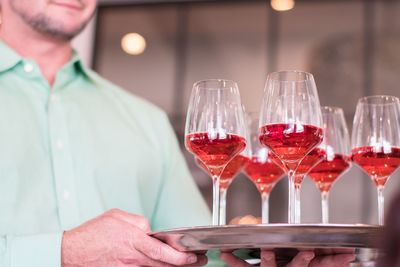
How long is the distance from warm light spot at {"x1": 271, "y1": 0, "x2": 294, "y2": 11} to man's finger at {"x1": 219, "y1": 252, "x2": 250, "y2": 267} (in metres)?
4.12

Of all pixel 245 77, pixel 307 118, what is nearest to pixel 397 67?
pixel 245 77

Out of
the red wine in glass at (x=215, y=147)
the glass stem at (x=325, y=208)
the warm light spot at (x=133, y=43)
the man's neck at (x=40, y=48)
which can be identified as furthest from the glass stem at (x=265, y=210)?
the warm light spot at (x=133, y=43)

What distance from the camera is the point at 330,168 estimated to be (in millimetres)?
1501

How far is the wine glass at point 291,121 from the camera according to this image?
124cm

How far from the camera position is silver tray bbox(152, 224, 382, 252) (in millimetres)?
944

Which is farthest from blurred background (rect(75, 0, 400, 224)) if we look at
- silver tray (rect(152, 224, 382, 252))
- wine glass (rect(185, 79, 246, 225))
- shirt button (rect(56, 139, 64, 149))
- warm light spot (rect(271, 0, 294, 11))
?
silver tray (rect(152, 224, 382, 252))

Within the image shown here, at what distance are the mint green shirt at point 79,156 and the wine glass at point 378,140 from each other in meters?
0.54

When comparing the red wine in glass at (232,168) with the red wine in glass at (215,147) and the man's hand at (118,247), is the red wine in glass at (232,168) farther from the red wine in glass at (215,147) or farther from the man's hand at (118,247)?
the man's hand at (118,247)

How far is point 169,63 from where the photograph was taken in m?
5.30

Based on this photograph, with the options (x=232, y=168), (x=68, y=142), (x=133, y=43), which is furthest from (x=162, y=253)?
(x=133, y=43)

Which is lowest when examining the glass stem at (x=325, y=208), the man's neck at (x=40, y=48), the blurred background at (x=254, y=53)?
the glass stem at (x=325, y=208)

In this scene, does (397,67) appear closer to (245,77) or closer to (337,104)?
(337,104)

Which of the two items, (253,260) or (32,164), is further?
(32,164)

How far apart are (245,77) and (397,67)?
1.06 m
